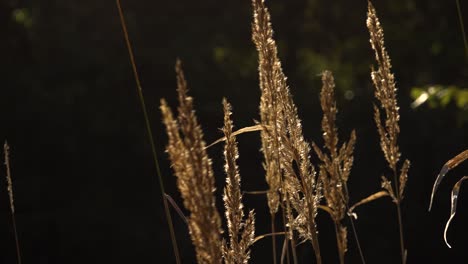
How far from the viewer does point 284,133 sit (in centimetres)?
164

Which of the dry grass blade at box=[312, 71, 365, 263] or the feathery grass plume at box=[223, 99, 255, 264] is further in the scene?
the dry grass blade at box=[312, 71, 365, 263]

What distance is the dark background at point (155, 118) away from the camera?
20.5 feet

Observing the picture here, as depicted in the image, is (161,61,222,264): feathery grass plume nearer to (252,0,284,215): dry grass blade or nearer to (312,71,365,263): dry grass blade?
(252,0,284,215): dry grass blade

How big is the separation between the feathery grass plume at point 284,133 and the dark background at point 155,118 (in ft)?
9.16

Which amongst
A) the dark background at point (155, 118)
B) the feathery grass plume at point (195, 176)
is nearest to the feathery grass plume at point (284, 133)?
the feathery grass plume at point (195, 176)

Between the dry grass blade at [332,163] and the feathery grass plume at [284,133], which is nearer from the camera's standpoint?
the feathery grass plume at [284,133]

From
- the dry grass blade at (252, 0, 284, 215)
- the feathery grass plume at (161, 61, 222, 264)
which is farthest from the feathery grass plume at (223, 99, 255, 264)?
the feathery grass plume at (161, 61, 222, 264)

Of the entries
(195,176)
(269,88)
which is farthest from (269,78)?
(195,176)

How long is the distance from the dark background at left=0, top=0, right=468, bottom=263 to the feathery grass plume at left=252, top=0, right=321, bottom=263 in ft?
9.16

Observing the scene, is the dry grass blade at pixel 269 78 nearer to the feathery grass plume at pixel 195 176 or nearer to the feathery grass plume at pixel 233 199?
the feathery grass plume at pixel 233 199

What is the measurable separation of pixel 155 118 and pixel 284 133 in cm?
629

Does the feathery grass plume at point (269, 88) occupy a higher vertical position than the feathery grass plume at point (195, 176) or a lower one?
higher

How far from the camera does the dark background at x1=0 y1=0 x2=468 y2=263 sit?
6.25 meters

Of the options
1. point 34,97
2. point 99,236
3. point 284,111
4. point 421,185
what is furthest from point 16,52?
point 284,111
